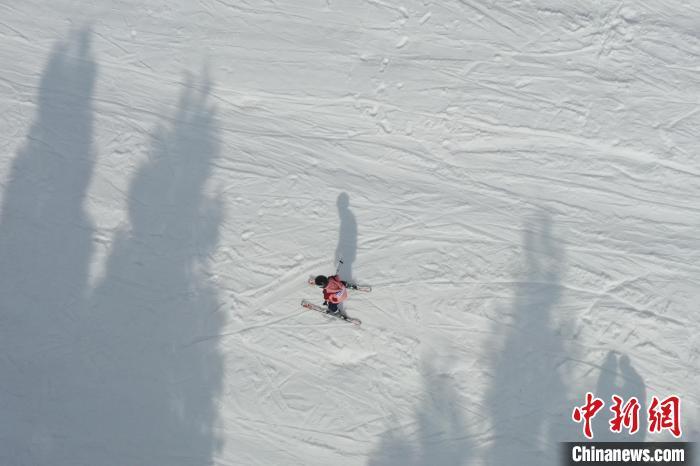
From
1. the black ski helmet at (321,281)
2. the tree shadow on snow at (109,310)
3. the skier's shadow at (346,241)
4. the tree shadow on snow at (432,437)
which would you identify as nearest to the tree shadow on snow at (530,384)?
the tree shadow on snow at (432,437)

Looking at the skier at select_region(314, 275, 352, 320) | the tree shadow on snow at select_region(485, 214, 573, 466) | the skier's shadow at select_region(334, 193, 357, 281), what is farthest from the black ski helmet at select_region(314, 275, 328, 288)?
the tree shadow on snow at select_region(485, 214, 573, 466)

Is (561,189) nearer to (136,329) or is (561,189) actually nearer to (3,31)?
(136,329)

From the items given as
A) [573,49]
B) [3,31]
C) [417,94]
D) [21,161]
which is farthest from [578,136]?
[3,31]

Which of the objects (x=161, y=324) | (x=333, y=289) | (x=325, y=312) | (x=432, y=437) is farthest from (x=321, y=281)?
(x=432, y=437)

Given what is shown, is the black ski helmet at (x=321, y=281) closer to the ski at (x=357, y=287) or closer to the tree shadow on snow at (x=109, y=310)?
the ski at (x=357, y=287)

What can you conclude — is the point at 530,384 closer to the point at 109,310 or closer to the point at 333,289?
the point at 333,289
